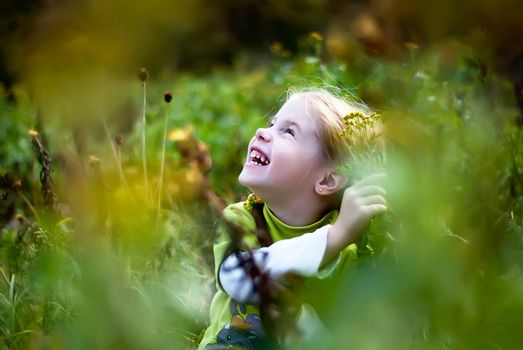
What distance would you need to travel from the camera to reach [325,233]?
62.2 inches

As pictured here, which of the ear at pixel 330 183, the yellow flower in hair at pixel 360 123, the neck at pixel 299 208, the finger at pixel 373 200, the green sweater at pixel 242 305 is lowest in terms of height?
the green sweater at pixel 242 305

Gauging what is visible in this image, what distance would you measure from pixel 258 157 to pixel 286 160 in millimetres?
69

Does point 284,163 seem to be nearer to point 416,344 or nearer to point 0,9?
point 416,344

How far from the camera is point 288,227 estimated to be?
1.83m

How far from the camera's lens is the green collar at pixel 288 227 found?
183 cm

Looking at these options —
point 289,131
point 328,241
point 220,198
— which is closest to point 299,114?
point 289,131

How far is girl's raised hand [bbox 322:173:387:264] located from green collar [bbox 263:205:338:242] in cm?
23

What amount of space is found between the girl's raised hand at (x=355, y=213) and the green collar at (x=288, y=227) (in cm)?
23

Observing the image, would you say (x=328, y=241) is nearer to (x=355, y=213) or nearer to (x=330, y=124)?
(x=355, y=213)

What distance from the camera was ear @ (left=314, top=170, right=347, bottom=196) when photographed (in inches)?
71.0

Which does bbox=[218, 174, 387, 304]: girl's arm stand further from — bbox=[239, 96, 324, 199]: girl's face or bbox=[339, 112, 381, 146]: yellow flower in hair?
bbox=[239, 96, 324, 199]: girl's face

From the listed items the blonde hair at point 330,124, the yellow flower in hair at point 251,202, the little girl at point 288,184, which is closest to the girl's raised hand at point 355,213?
the little girl at point 288,184

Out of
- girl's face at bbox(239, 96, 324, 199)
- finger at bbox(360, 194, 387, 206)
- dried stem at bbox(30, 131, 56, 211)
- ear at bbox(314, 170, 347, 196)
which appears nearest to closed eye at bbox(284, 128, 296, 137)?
girl's face at bbox(239, 96, 324, 199)

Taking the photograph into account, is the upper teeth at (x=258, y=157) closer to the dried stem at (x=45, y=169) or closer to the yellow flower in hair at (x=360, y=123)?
the yellow flower in hair at (x=360, y=123)
